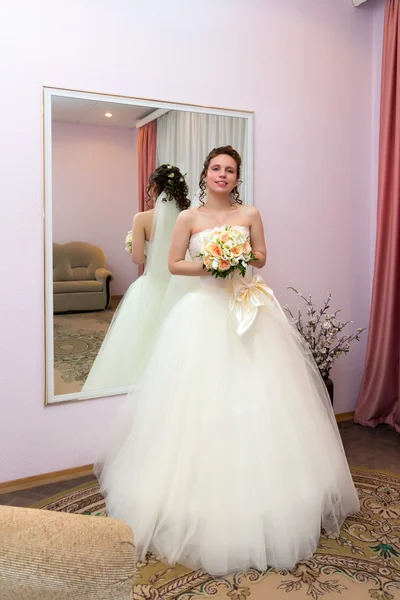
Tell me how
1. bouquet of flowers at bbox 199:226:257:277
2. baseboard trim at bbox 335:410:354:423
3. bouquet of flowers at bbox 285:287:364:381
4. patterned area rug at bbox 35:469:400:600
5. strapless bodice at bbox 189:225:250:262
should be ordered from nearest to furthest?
patterned area rug at bbox 35:469:400:600, bouquet of flowers at bbox 199:226:257:277, strapless bodice at bbox 189:225:250:262, bouquet of flowers at bbox 285:287:364:381, baseboard trim at bbox 335:410:354:423

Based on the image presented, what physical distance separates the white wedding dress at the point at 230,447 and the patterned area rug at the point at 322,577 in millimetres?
50

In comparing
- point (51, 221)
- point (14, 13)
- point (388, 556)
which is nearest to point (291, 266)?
point (51, 221)

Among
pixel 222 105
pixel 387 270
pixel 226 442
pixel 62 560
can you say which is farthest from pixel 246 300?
pixel 62 560

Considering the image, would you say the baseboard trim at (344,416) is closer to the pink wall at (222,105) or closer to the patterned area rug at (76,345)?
the pink wall at (222,105)

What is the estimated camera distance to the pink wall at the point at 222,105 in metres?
2.77

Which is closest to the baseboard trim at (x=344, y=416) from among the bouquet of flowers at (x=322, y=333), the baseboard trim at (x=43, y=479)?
the bouquet of flowers at (x=322, y=333)

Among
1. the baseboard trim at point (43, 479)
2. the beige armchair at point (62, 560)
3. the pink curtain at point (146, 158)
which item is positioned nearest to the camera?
the beige armchair at point (62, 560)

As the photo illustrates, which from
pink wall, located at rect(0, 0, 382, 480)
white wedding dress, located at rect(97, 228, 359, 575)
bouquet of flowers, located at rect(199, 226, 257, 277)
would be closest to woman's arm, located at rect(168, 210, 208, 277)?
white wedding dress, located at rect(97, 228, 359, 575)

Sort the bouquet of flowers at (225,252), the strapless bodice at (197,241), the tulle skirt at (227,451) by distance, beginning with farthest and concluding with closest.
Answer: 1. the strapless bodice at (197,241)
2. the bouquet of flowers at (225,252)
3. the tulle skirt at (227,451)

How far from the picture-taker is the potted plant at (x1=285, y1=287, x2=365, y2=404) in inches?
141

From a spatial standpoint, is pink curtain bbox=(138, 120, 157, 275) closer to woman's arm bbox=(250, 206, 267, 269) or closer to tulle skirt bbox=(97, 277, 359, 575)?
woman's arm bbox=(250, 206, 267, 269)

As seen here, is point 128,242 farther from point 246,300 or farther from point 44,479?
point 44,479

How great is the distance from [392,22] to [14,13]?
2.39 m

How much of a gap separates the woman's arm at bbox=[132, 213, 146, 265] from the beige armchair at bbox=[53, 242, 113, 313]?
18 cm
